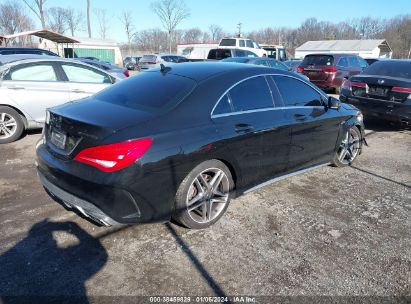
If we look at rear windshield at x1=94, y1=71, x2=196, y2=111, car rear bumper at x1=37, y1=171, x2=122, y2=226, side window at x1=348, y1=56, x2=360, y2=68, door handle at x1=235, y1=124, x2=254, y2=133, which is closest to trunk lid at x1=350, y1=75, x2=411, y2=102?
door handle at x1=235, y1=124, x2=254, y2=133

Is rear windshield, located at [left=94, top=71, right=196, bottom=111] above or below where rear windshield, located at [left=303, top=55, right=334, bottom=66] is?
below

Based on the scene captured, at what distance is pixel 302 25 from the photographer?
115 metres

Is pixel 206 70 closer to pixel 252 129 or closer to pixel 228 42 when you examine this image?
pixel 252 129

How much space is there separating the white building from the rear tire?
186 ft

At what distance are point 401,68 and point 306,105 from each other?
4.71 m

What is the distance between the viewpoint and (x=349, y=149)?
5.34 metres

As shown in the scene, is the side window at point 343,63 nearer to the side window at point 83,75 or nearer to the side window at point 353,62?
the side window at point 353,62

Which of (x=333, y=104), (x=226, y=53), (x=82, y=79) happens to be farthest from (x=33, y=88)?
(x=226, y=53)

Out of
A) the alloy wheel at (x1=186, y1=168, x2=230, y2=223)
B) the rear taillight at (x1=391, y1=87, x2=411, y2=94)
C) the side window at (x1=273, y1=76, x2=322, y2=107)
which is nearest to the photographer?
the alloy wheel at (x1=186, y1=168, x2=230, y2=223)

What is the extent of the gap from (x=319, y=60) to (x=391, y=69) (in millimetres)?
6173

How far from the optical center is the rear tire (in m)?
5.96

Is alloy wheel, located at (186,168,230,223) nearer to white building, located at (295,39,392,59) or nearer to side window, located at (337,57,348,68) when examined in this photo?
side window, located at (337,57,348,68)

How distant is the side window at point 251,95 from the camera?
3.50 metres

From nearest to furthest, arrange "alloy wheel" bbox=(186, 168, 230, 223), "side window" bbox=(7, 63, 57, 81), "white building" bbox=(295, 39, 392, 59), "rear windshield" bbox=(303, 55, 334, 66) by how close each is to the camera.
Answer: "alloy wheel" bbox=(186, 168, 230, 223)
"side window" bbox=(7, 63, 57, 81)
"rear windshield" bbox=(303, 55, 334, 66)
"white building" bbox=(295, 39, 392, 59)
